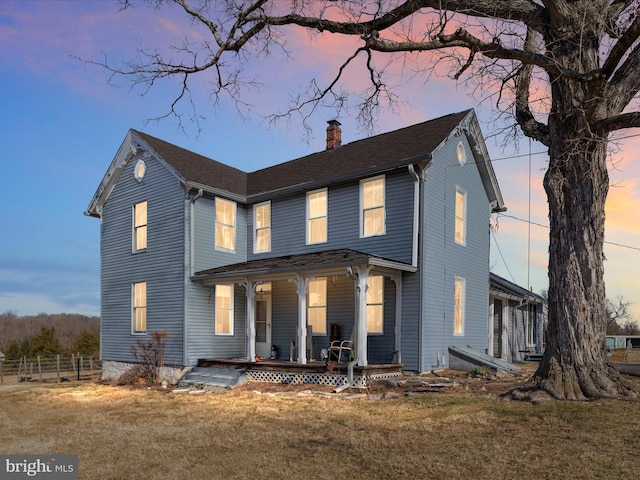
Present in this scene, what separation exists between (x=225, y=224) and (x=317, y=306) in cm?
445

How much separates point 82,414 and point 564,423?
30.3 feet

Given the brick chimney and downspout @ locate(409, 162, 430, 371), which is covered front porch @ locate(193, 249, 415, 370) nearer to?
downspout @ locate(409, 162, 430, 371)

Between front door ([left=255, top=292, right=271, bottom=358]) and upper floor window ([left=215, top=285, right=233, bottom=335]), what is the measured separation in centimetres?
90

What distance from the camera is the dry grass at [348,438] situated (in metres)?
5.72

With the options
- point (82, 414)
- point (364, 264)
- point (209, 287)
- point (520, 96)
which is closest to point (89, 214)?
point (209, 287)

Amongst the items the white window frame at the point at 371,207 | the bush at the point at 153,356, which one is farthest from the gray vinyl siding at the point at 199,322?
the white window frame at the point at 371,207

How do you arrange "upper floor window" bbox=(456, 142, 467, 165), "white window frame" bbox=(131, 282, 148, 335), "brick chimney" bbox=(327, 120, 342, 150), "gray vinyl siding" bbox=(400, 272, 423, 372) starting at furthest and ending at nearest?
1. "brick chimney" bbox=(327, 120, 342, 150)
2. "white window frame" bbox=(131, 282, 148, 335)
3. "upper floor window" bbox=(456, 142, 467, 165)
4. "gray vinyl siding" bbox=(400, 272, 423, 372)

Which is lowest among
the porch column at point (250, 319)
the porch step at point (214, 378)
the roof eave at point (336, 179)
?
the porch step at point (214, 378)

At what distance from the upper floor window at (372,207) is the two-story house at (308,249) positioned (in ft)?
0.13

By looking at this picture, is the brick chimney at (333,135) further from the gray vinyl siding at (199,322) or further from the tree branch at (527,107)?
the tree branch at (527,107)

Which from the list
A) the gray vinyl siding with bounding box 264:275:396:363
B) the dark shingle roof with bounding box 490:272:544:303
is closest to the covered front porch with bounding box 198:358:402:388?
the gray vinyl siding with bounding box 264:275:396:363

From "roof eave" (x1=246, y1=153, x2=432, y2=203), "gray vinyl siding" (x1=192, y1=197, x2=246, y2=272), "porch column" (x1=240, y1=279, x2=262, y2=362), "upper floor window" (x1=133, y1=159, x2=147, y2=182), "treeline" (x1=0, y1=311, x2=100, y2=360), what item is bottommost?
"treeline" (x1=0, y1=311, x2=100, y2=360)

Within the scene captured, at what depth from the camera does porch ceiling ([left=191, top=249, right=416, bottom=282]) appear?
41.0 ft

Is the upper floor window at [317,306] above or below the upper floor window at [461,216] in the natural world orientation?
below
